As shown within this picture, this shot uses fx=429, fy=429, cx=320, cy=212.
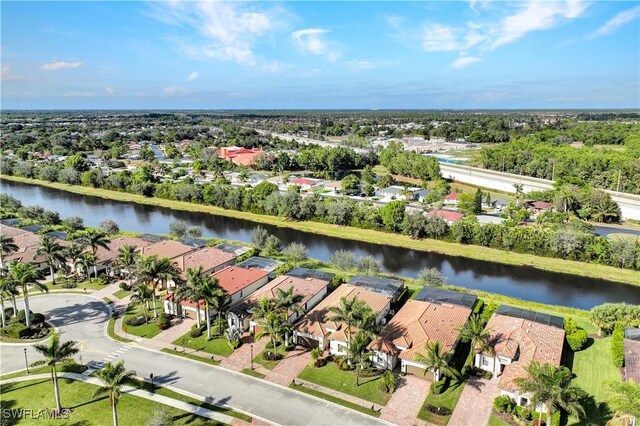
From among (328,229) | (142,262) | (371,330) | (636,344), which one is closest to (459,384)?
(371,330)

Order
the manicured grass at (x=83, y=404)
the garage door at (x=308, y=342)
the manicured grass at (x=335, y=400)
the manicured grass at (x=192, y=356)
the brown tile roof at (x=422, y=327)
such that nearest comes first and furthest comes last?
1. the manicured grass at (x=83, y=404)
2. the manicured grass at (x=335, y=400)
3. the brown tile roof at (x=422, y=327)
4. the manicured grass at (x=192, y=356)
5. the garage door at (x=308, y=342)

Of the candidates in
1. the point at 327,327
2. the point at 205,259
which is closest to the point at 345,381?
the point at 327,327

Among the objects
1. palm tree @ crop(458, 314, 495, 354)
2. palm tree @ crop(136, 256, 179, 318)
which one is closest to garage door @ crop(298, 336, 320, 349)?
palm tree @ crop(458, 314, 495, 354)

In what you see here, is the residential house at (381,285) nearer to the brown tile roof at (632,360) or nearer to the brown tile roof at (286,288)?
the brown tile roof at (286,288)

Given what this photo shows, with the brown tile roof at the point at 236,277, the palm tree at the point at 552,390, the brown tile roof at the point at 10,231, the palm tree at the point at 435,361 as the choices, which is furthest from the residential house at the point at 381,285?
the brown tile roof at the point at 10,231

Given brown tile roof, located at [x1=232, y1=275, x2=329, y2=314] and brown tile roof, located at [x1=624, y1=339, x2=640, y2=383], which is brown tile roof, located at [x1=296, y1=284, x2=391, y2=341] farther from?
brown tile roof, located at [x1=624, y1=339, x2=640, y2=383]

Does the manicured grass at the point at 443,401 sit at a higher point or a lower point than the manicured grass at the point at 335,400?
lower
